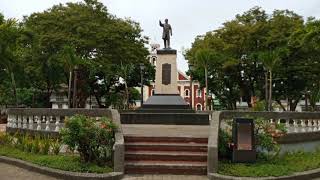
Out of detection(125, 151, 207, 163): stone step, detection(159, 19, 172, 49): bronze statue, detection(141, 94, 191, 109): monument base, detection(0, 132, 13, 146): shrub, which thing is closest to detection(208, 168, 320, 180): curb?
detection(125, 151, 207, 163): stone step

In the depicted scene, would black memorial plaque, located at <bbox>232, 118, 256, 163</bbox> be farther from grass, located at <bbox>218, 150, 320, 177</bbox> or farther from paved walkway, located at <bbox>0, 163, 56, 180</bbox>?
paved walkway, located at <bbox>0, 163, 56, 180</bbox>

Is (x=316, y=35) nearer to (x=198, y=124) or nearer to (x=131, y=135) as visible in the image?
(x=198, y=124)

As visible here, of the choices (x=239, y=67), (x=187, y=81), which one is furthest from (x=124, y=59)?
(x=187, y=81)

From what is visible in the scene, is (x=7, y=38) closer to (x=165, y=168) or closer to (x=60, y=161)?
(x=60, y=161)

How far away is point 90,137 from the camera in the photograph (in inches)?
499

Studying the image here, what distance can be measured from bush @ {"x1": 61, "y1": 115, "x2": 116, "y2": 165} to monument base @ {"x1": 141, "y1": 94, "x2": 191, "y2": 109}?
38.5 ft

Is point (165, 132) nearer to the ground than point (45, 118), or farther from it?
nearer to the ground

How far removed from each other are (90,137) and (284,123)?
7327mm

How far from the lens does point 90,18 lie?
147 feet

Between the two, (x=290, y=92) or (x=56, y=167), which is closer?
(x=56, y=167)

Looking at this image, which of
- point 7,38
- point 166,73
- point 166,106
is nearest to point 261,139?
point 166,106

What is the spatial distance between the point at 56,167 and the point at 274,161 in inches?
226

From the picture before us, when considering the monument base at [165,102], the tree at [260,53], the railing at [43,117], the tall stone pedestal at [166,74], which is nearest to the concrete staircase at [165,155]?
the railing at [43,117]

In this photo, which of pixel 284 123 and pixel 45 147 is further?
pixel 284 123
